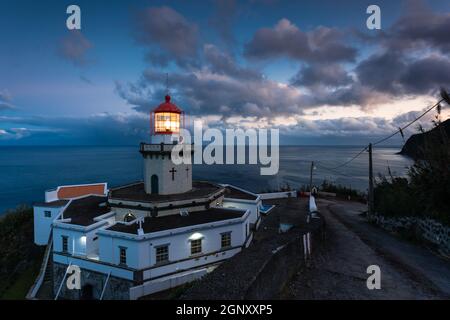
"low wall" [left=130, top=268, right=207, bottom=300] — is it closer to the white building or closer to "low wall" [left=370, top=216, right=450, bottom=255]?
the white building

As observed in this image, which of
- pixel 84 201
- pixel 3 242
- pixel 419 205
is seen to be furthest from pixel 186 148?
pixel 3 242

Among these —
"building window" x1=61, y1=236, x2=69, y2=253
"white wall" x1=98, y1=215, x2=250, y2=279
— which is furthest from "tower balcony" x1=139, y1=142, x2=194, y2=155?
"building window" x1=61, y1=236, x2=69, y2=253

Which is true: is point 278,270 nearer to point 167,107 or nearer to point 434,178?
point 434,178

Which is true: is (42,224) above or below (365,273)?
below

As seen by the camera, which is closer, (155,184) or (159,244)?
(159,244)

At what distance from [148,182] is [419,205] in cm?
1647

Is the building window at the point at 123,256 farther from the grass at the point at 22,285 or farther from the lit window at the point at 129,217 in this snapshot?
the grass at the point at 22,285

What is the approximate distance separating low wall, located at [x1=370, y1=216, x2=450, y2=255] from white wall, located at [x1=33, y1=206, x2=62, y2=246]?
24697 mm

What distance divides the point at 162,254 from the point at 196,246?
1933 millimetres

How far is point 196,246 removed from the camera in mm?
15000

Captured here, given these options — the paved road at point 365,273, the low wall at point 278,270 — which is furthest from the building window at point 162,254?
the paved road at point 365,273

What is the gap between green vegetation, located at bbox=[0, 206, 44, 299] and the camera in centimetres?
A: 1958

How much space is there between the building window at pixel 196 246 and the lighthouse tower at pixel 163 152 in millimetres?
5347

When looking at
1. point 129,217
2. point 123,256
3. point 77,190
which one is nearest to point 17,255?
point 77,190
